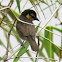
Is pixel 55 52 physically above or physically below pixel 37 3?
below

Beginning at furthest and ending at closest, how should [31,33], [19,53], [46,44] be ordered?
[31,33]
[46,44]
[19,53]

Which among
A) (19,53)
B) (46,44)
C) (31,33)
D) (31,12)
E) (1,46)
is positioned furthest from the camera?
(31,12)

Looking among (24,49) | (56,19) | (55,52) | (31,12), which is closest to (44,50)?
(55,52)

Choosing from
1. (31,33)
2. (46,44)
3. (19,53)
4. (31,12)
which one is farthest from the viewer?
(31,12)

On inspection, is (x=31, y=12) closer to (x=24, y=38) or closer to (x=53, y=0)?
→ (x=24, y=38)

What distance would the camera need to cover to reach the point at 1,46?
163 centimetres

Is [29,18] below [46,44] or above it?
above

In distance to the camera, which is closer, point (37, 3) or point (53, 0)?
point (37, 3)

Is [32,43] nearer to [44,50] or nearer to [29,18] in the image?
[44,50]

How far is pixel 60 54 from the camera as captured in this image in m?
1.43

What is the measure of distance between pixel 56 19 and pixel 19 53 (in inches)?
19.6

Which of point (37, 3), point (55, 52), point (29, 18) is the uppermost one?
point (37, 3)

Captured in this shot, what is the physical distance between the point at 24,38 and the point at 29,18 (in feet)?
1.12

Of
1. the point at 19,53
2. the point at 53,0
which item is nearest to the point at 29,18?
the point at 53,0
